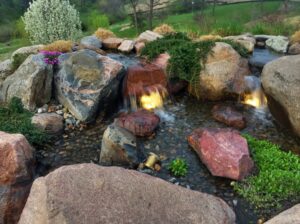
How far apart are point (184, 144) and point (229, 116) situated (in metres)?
2.27

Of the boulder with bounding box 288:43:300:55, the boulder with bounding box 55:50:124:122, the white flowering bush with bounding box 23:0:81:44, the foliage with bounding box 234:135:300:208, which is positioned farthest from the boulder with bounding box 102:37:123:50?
the foliage with bounding box 234:135:300:208

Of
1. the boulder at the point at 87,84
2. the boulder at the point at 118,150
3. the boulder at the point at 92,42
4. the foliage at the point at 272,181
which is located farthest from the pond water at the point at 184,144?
the boulder at the point at 92,42

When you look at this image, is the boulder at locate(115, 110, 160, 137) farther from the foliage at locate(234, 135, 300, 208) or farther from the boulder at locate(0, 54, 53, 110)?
the boulder at locate(0, 54, 53, 110)

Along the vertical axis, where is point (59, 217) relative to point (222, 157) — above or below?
above

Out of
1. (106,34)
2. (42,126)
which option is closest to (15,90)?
(42,126)

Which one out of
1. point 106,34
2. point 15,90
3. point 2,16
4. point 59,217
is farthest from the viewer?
point 2,16

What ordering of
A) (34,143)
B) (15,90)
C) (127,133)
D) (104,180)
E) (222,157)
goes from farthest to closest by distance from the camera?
(15,90)
(34,143)
(127,133)
(222,157)
(104,180)

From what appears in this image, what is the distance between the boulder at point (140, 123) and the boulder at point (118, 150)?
1120 millimetres

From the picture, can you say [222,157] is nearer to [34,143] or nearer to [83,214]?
[83,214]

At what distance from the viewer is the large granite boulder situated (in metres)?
7.25

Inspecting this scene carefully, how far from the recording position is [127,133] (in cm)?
984

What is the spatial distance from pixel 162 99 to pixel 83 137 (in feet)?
12.3

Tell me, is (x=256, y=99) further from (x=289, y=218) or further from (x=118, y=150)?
(x=289, y=218)

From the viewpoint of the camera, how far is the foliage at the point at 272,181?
320 inches
